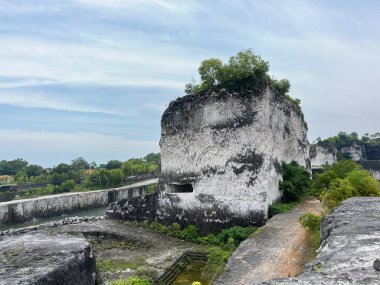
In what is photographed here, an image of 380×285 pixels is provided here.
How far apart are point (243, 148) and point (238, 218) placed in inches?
80.7

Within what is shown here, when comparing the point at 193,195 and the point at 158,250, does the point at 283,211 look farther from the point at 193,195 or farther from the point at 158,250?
the point at 158,250

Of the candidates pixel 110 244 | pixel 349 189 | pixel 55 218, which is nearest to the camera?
pixel 349 189

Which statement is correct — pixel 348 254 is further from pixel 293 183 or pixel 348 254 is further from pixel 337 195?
pixel 293 183

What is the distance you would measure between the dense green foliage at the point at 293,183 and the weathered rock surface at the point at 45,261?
279 inches

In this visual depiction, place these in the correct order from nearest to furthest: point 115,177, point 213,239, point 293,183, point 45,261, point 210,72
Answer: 1. point 45,261
2. point 213,239
3. point 210,72
4. point 293,183
5. point 115,177

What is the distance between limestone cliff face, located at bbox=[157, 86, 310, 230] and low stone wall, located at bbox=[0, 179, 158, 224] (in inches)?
290

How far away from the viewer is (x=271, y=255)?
273 inches

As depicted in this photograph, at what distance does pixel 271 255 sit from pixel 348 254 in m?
3.43

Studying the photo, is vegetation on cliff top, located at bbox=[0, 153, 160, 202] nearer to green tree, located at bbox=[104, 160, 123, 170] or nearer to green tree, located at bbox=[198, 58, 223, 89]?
green tree, located at bbox=[104, 160, 123, 170]

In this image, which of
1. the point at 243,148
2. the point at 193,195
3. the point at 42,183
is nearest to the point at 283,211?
the point at 243,148

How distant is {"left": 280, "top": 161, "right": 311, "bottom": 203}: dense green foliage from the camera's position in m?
12.2

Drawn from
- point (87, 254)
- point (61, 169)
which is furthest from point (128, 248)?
point (61, 169)

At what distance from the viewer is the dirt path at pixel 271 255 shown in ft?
19.9

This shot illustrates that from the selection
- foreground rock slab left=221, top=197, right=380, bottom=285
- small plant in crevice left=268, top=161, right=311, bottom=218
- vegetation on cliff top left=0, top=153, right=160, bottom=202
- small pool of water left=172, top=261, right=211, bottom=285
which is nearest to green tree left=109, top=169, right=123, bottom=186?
vegetation on cliff top left=0, top=153, right=160, bottom=202
